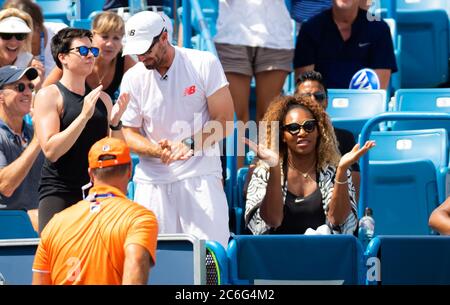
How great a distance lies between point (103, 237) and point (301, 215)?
2.08 m

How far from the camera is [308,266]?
626cm

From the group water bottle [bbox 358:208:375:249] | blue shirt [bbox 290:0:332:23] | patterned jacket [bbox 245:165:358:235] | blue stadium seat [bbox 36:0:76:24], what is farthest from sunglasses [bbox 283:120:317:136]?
blue stadium seat [bbox 36:0:76:24]

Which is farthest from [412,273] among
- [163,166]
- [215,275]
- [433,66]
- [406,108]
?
[433,66]

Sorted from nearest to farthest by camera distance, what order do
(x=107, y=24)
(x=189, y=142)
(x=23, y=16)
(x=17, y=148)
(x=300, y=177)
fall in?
(x=189, y=142), (x=300, y=177), (x=17, y=148), (x=107, y=24), (x=23, y=16)

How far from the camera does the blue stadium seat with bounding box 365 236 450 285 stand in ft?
20.8

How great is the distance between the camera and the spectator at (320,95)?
26.1 ft

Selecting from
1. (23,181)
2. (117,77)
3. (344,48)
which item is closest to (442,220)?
(23,181)

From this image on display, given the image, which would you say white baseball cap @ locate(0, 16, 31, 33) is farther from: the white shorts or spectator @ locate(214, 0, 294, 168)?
the white shorts

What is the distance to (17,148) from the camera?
7.64 metres

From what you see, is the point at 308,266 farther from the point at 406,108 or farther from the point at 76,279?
the point at 406,108

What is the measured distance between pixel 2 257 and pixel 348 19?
4577 mm

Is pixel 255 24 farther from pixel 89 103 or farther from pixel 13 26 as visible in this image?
pixel 89 103

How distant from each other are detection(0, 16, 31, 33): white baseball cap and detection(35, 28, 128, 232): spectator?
5.44ft

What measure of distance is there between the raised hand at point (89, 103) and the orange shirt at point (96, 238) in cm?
134
